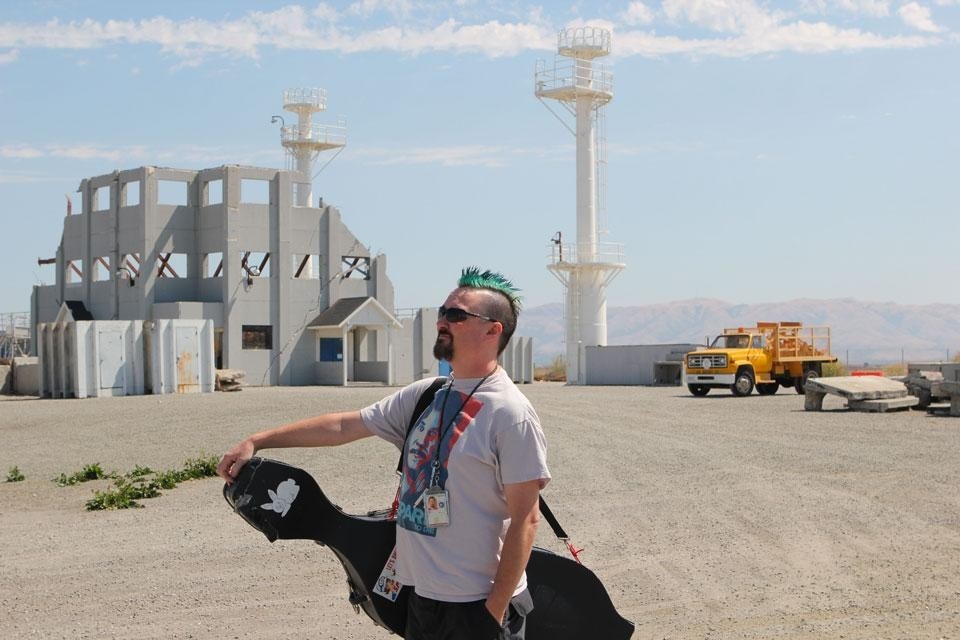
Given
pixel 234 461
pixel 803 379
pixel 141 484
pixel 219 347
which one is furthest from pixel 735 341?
pixel 234 461

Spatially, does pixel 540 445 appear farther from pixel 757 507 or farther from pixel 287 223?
pixel 287 223

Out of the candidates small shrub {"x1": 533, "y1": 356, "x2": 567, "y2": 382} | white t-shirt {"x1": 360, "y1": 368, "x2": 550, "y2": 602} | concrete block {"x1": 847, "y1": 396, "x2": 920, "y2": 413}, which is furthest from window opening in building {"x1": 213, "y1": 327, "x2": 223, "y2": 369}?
white t-shirt {"x1": 360, "y1": 368, "x2": 550, "y2": 602}

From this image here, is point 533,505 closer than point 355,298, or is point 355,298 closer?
point 533,505

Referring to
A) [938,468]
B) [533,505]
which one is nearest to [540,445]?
[533,505]

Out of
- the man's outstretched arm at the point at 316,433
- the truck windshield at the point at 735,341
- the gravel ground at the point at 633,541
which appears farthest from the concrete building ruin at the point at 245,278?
the man's outstretched arm at the point at 316,433

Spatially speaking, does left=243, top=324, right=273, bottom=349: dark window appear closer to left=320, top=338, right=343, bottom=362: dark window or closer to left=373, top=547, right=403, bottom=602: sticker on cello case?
left=320, top=338, right=343, bottom=362: dark window

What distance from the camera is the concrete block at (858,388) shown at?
2698 cm

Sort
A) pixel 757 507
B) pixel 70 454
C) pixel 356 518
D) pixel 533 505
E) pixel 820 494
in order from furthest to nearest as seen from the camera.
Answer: pixel 70 454, pixel 820 494, pixel 757 507, pixel 356 518, pixel 533 505

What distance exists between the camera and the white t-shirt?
390 centimetres

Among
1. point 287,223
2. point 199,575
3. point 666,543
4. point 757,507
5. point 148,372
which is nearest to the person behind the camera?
point 199,575

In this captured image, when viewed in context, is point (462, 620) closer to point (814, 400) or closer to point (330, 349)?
point (814, 400)

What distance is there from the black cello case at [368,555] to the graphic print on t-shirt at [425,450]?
285 mm

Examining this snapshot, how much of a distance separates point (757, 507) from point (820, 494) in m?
1.33

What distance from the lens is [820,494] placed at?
43.3 feet
